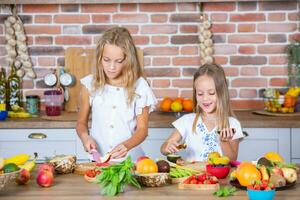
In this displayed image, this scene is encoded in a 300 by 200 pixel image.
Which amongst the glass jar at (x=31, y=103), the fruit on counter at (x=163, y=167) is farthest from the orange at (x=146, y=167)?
the glass jar at (x=31, y=103)

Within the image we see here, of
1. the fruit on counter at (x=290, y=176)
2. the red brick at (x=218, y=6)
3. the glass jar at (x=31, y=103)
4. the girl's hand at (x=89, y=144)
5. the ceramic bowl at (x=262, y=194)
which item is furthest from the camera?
the red brick at (x=218, y=6)

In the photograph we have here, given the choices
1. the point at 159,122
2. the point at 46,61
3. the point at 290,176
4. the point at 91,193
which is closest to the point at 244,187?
the point at 290,176

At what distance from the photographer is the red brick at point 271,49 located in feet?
15.2

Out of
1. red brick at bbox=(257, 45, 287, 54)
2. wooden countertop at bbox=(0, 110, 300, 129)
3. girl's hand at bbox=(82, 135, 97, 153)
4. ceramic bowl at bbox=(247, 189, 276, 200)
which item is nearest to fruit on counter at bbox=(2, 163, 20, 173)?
girl's hand at bbox=(82, 135, 97, 153)

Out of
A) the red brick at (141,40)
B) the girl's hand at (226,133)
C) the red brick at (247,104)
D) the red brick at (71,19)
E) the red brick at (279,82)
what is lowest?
the girl's hand at (226,133)

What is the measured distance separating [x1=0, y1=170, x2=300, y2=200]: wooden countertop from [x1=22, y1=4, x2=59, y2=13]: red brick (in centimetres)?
229

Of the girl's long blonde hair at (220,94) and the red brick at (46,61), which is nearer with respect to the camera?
the girl's long blonde hair at (220,94)

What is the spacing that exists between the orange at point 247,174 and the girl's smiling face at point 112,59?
1025 millimetres

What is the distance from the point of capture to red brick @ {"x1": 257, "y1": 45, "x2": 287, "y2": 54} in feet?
15.2

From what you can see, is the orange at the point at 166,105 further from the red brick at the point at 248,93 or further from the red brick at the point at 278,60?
the red brick at the point at 278,60

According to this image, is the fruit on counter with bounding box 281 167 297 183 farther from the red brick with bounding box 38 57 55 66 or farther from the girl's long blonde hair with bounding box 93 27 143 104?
the red brick with bounding box 38 57 55 66

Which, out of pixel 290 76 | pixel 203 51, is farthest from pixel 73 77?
pixel 290 76

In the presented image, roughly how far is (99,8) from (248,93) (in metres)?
1.24

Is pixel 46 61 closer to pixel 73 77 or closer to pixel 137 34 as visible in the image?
pixel 73 77
